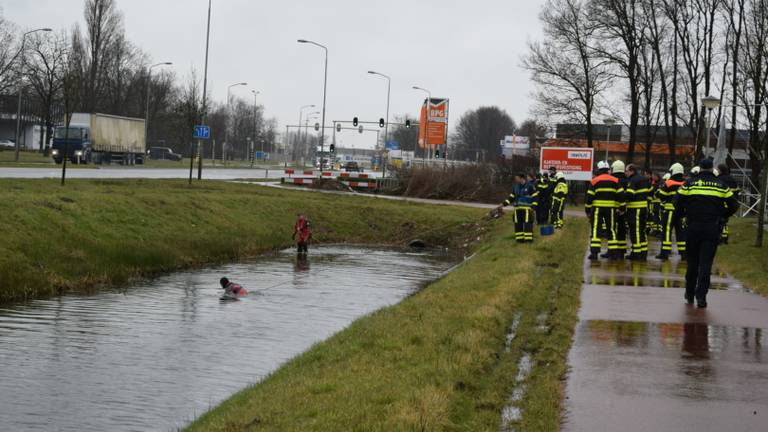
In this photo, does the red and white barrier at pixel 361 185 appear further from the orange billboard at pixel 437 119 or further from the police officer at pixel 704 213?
the police officer at pixel 704 213

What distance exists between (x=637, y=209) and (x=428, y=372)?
1161 centimetres

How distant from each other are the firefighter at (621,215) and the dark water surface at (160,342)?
170 inches

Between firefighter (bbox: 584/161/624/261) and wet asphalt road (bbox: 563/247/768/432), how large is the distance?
444 cm

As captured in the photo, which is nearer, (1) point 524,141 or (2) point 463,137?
(1) point 524,141

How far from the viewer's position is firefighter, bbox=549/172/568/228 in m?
30.0

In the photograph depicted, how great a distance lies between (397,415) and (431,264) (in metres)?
20.5

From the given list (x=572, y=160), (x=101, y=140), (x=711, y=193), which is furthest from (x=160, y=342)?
(x=101, y=140)

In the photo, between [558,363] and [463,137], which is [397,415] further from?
[463,137]

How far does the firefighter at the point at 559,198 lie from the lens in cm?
3003

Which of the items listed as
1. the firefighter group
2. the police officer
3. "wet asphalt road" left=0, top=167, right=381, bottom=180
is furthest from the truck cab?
the police officer

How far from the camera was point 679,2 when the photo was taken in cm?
4788

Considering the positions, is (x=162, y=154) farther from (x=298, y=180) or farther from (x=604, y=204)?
(x=604, y=204)

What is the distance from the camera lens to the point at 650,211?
2812cm

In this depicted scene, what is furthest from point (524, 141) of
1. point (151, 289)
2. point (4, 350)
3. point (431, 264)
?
point (4, 350)
